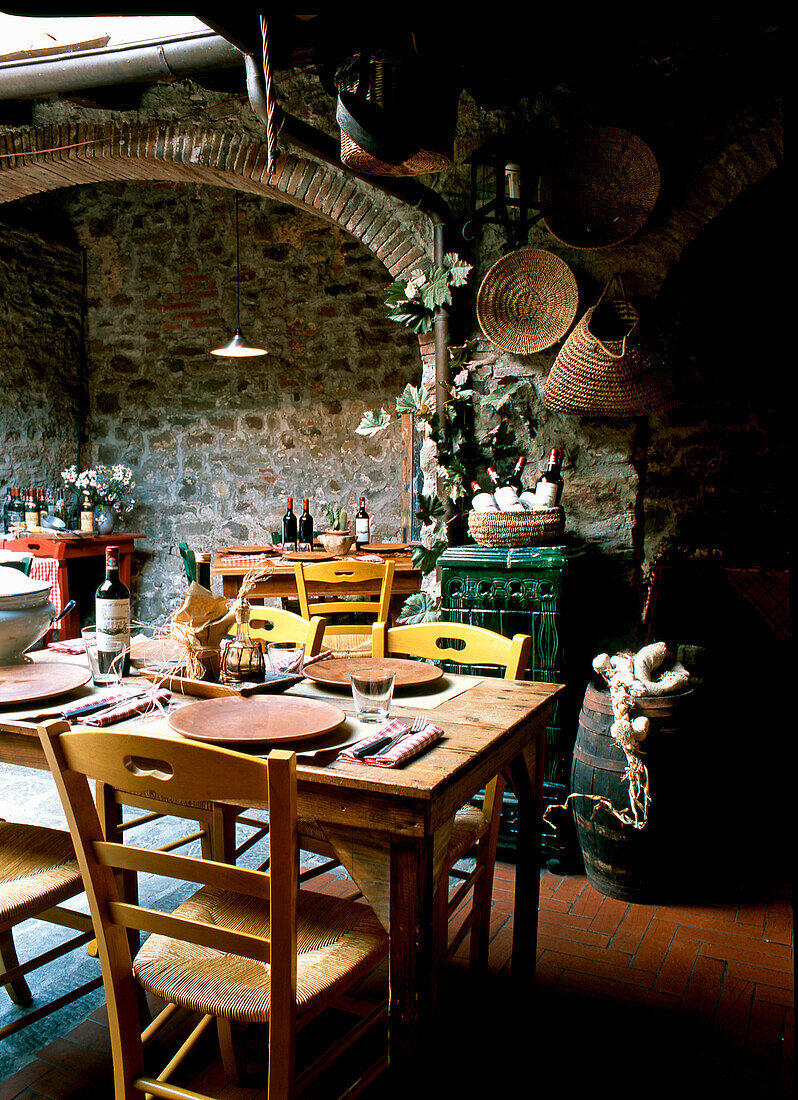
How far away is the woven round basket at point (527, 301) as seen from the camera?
3260 millimetres

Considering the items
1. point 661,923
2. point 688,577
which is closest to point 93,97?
point 688,577

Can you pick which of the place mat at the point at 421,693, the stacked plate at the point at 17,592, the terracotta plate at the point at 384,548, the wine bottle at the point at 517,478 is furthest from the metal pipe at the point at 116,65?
the place mat at the point at 421,693

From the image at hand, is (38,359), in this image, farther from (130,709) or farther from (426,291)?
(130,709)

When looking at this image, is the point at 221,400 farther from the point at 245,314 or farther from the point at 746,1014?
the point at 746,1014

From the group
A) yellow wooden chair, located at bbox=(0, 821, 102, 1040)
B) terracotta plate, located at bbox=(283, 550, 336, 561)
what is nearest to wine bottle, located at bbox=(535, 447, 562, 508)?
terracotta plate, located at bbox=(283, 550, 336, 561)

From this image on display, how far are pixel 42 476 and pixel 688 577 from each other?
5.28 metres

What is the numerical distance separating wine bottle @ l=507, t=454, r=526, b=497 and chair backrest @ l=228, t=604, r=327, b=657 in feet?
4.39

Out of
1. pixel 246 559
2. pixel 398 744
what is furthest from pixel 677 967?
pixel 246 559

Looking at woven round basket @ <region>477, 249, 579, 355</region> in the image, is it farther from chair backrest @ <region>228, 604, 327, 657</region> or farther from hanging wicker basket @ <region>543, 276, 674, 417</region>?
chair backrest @ <region>228, 604, 327, 657</region>

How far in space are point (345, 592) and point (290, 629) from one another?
4.50ft

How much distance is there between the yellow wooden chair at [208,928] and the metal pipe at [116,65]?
3.40 metres

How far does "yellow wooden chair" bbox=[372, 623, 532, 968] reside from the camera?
184 cm

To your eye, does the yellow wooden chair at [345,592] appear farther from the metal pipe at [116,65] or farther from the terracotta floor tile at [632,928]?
the metal pipe at [116,65]

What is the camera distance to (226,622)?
1889mm
